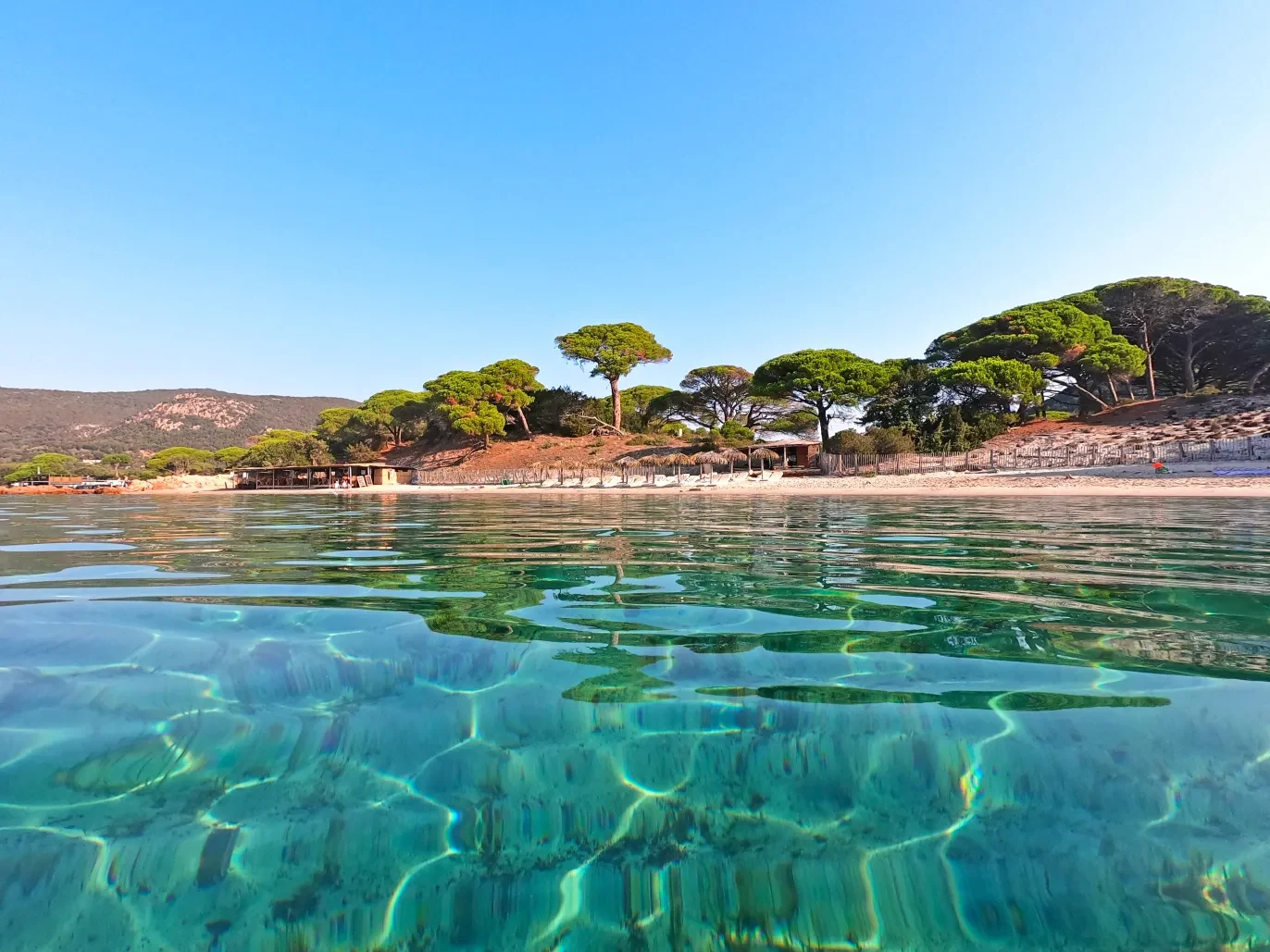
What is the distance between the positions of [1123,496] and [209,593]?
54.7 ft

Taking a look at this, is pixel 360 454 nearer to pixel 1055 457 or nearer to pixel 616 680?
pixel 1055 457

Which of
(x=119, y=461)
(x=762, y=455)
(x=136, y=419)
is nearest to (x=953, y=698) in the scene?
(x=762, y=455)

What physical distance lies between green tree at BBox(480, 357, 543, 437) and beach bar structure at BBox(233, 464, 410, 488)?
361 inches

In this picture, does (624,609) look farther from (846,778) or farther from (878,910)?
(878,910)

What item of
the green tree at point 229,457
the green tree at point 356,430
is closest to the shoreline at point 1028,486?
the green tree at point 356,430

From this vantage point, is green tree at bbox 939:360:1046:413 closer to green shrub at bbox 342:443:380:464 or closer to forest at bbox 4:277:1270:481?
forest at bbox 4:277:1270:481

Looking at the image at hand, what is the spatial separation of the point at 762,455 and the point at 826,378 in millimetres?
6660

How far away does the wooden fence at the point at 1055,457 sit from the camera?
2298 cm

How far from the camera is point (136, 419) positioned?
336ft

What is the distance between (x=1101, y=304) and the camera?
38.5m

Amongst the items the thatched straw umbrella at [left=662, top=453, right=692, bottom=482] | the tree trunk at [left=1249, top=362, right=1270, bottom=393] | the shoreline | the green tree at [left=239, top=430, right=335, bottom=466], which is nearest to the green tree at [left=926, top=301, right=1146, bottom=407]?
the tree trunk at [left=1249, top=362, right=1270, bottom=393]

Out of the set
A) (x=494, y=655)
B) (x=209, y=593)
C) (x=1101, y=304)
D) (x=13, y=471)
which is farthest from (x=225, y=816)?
(x=13, y=471)

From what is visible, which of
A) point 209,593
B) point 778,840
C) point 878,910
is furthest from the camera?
point 209,593

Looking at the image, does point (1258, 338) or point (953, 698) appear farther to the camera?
point (1258, 338)
